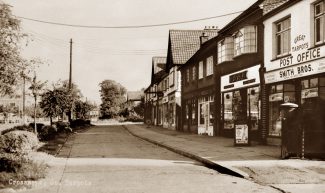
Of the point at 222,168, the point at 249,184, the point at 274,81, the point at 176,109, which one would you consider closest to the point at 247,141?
the point at 274,81

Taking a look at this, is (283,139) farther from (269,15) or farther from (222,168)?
(269,15)

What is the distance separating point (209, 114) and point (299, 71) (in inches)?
539

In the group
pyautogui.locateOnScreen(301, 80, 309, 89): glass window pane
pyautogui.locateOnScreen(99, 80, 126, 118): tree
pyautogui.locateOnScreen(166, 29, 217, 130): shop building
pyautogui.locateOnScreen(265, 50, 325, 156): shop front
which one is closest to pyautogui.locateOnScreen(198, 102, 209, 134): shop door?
pyautogui.locateOnScreen(166, 29, 217, 130): shop building

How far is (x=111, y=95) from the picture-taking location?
410 ft

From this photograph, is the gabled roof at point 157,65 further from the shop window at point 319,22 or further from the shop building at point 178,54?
the shop window at point 319,22

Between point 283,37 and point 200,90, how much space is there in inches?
570

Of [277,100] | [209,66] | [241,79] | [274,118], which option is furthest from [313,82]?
[209,66]

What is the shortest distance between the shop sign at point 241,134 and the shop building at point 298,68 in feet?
4.20

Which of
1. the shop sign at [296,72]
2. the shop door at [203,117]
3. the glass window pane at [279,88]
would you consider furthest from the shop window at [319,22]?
the shop door at [203,117]

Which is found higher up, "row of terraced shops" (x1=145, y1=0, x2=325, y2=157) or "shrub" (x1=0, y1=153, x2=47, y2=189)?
"row of terraced shops" (x1=145, y1=0, x2=325, y2=157)

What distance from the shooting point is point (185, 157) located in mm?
16141

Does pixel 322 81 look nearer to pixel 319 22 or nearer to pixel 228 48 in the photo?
pixel 319 22

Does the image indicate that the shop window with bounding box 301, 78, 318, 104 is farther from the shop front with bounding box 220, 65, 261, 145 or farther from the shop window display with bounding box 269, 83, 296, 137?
the shop front with bounding box 220, 65, 261, 145

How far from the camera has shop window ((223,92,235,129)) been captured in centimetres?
2555
